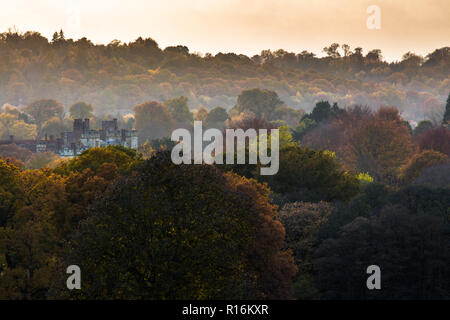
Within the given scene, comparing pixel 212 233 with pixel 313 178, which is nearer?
pixel 212 233

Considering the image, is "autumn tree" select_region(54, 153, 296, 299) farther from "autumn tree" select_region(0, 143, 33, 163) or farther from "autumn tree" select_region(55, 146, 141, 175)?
"autumn tree" select_region(0, 143, 33, 163)

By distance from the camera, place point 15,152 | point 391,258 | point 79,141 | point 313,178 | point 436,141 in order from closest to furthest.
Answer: point 391,258, point 313,178, point 436,141, point 15,152, point 79,141

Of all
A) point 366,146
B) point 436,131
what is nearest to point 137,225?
point 366,146

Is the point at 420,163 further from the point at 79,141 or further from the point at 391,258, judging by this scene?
the point at 79,141

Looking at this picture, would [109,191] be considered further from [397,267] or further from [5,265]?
[397,267]

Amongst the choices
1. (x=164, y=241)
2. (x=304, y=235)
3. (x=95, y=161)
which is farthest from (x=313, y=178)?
(x=164, y=241)

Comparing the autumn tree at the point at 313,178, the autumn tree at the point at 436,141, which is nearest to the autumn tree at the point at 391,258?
the autumn tree at the point at 313,178

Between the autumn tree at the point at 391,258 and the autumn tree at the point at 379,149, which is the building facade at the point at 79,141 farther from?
the autumn tree at the point at 391,258

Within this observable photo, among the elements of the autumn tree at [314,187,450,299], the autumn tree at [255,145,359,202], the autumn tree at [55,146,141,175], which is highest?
the autumn tree at [55,146,141,175]

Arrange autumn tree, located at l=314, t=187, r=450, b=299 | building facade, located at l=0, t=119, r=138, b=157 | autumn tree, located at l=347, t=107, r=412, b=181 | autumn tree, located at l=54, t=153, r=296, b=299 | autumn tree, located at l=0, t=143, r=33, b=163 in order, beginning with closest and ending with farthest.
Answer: autumn tree, located at l=54, t=153, r=296, b=299
autumn tree, located at l=314, t=187, r=450, b=299
autumn tree, located at l=347, t=107, r=412, b=181
autumn tree, located at l=0, t=143, r=33, b=163
building facade, located at l=0, t=119, r=138, b=157

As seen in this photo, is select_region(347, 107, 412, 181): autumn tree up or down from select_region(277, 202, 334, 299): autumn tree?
up

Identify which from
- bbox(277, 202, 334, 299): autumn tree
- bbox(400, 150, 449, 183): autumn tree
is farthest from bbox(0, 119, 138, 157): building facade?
bbox(277, 202, 334, 299): autumn tree
